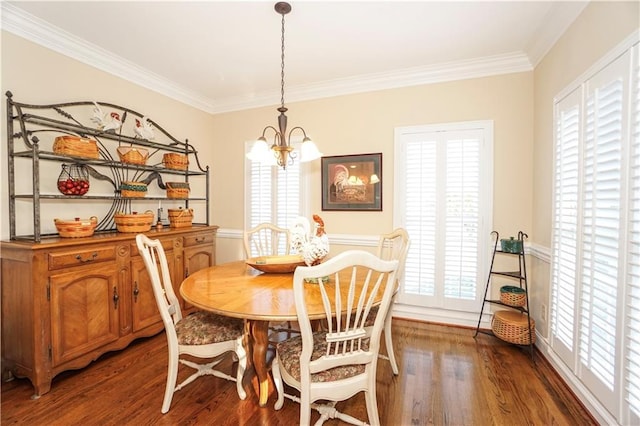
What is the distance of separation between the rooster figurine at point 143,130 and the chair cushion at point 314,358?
2.55m

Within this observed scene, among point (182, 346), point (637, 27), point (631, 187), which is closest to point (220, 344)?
point (182, 346)

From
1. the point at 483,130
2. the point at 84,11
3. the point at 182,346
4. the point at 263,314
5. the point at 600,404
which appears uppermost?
the point at 84,11

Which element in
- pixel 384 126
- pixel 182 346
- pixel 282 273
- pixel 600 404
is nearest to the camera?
pixel 600 404

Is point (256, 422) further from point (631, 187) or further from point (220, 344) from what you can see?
point (631, 187)

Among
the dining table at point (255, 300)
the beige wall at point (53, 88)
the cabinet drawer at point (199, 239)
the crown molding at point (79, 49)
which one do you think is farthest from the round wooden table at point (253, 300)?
the crown molding at point (79, 49)

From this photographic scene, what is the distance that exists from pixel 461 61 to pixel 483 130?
74cm

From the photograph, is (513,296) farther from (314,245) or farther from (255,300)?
(255,300)

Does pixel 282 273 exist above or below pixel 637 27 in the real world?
below

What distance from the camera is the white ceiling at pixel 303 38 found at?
7.14ft

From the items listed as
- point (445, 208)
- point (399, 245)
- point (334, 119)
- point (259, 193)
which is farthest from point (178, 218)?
point (445, 208)

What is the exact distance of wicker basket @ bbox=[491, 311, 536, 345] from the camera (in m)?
2.52

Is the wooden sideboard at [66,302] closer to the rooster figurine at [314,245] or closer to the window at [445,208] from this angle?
the rooster figurine at [314,245]

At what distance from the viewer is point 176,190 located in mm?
3328

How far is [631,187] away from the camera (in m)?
1.49
